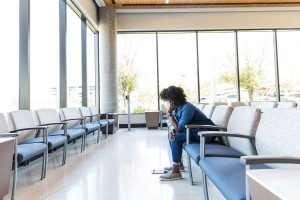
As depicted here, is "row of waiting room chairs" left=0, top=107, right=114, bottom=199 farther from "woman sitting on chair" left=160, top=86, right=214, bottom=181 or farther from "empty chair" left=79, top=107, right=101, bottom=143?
"woman sitting on chair" left=160, top=86, right=214, bottom=181

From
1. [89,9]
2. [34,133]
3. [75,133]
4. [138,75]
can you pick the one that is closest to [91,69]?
[138,75]

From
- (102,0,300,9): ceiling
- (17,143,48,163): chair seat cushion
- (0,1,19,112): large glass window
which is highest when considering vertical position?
(102,0,300,9): ceiling

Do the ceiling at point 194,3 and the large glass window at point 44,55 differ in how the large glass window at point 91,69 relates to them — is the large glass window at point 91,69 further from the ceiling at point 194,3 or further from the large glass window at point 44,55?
the large glass window at point 44,55

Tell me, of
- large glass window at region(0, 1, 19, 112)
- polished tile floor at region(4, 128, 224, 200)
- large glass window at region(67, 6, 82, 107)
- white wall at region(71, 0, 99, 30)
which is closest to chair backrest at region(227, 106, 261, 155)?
polished tile floor at region(4, 128, 224, 200)

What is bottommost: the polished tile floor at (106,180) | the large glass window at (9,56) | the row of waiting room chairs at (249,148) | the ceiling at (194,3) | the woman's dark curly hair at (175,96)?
the polished tile floor at (106,180)

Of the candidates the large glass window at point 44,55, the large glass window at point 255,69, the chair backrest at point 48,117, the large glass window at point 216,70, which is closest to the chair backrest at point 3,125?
the chair backrest at point 48,117

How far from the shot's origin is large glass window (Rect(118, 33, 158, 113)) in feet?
27.0

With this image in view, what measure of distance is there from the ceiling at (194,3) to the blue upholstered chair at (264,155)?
646 cm

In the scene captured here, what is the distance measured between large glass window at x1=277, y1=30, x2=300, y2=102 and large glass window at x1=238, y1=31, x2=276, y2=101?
0.31 meters

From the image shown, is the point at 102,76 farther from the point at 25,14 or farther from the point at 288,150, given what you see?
the point at 288,150

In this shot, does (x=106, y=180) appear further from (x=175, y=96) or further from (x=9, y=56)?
(x=9, y=56)

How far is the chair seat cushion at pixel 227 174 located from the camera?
1.27m

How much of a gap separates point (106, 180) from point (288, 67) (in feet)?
26.7

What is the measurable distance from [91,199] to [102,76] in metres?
5.40
